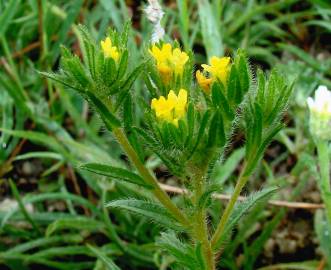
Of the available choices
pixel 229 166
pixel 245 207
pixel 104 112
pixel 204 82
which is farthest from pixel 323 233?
pixel 104 112

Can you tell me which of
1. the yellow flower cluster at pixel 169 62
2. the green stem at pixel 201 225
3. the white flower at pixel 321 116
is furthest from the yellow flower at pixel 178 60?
the white flower at pixel 321 116

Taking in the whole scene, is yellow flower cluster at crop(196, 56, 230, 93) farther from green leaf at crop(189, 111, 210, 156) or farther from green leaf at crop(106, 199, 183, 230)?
green leaf at crop(106, 199, 183, 230)

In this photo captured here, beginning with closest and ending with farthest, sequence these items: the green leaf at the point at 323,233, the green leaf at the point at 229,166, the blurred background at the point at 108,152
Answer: the green leaf at the point at 323,233 → the blurred background at the point at 108,152 → the green leaf at the point at 229,166

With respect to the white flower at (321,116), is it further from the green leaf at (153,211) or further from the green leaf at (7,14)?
the green leaf at (7,14)

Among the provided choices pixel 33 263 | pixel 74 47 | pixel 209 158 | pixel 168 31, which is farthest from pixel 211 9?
pixel 209 158

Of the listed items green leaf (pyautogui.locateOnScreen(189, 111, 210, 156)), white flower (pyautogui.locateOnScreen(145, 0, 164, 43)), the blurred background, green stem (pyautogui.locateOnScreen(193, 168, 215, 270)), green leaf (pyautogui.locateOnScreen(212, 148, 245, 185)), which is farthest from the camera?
green leaf (pyautogui.locateOnScreen(212, 148, 245, 185))

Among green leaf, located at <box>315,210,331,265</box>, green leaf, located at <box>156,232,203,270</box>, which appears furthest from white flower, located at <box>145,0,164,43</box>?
green leaf, located at <box>315,210,331,265</box>

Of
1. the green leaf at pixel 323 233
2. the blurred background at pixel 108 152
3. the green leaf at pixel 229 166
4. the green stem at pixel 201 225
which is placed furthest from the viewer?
the green leaf at pixel 229 166
